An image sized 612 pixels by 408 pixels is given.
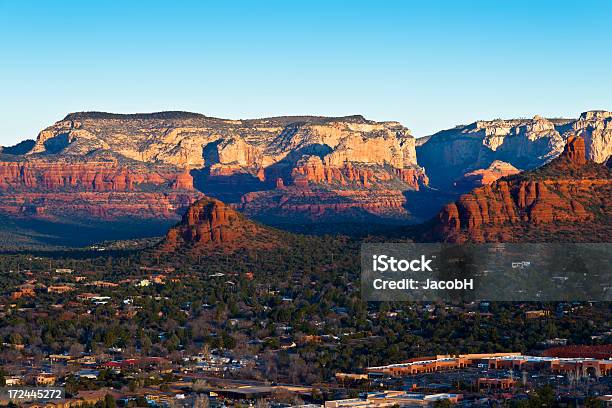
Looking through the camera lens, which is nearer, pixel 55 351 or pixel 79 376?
pixel 79 376

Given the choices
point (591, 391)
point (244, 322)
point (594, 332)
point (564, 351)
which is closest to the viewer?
point (591, 391)

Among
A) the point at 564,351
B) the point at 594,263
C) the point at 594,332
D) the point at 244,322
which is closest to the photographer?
the point at 564,351

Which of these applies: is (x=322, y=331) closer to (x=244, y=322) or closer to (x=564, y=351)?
(x=244, y=322)

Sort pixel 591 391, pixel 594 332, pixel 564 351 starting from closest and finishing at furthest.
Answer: pixel 591 391 < pixel 564 351 < pixel 594 332

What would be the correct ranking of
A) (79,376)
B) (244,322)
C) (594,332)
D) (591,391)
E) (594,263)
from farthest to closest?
(594,263), (244,322), (594,332), (79,376), (591,391)

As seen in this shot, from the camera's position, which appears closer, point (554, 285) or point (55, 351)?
point (55, 351)

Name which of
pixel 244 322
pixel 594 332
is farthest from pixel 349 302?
pixel 594 332

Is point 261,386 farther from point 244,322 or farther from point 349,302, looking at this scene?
point 349,302

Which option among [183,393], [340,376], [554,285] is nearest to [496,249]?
[554,285]

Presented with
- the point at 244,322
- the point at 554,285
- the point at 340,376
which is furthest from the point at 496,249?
the point at 340,376
